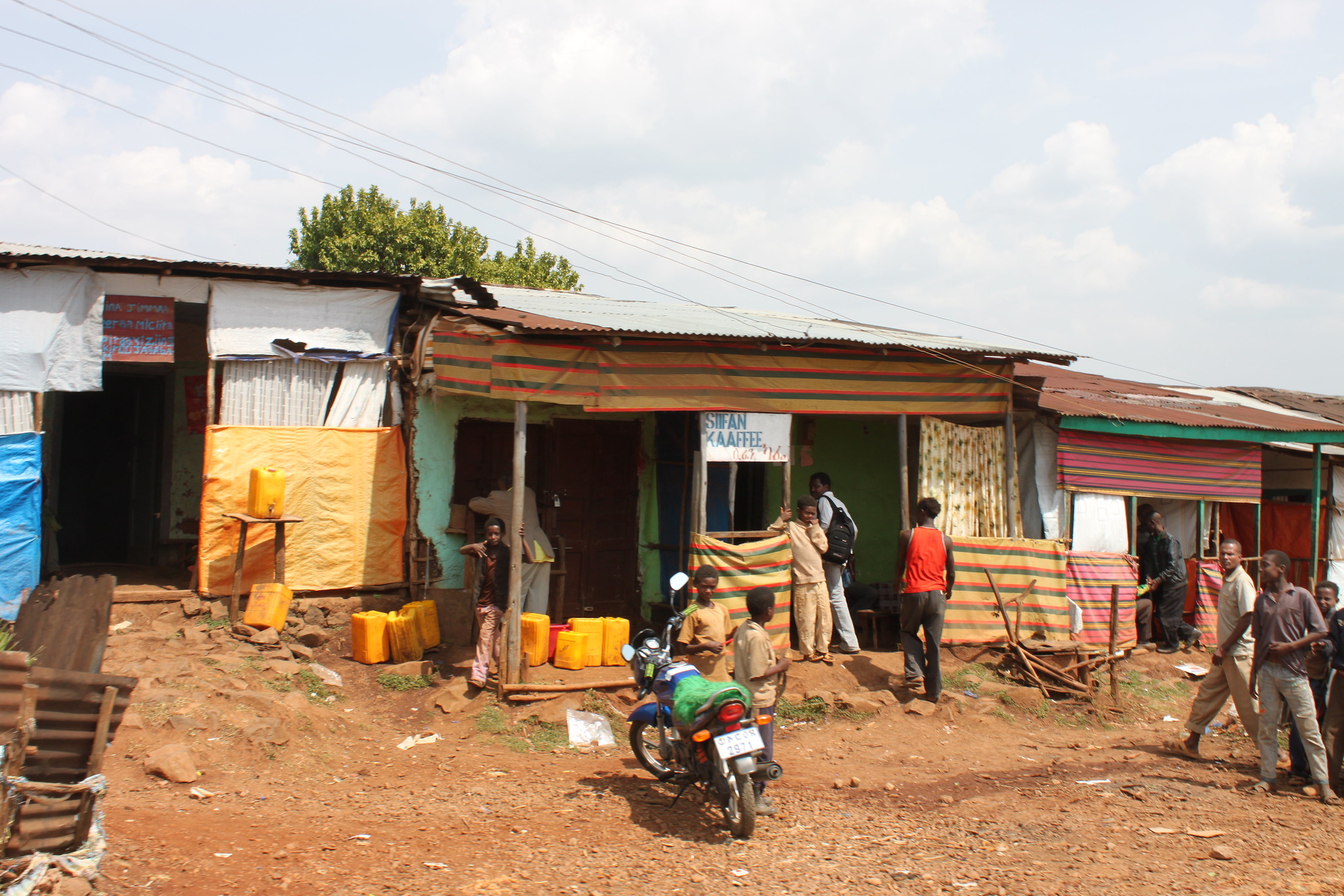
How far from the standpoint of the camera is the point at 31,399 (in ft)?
30.8

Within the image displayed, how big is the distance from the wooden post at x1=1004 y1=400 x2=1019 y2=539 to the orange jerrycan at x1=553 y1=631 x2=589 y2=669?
548 cm

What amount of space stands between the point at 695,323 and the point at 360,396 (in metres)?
3.96

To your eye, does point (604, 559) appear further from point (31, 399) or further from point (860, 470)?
point (31, 399)

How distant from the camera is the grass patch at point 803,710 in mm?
8961

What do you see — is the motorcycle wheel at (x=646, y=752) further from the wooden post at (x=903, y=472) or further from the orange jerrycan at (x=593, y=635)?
the wooden post at (x=903, y=472)

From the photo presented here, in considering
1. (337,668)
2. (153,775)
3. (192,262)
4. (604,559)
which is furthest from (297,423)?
(153,775)

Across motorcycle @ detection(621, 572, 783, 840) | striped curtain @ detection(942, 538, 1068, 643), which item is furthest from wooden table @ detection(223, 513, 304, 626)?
striped curtain @ detection(942, 538, 1068, 643)

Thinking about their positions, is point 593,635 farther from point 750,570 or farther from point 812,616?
point 812,616

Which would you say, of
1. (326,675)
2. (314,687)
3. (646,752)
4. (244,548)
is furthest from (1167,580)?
(244,548)

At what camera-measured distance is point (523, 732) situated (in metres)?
8.10

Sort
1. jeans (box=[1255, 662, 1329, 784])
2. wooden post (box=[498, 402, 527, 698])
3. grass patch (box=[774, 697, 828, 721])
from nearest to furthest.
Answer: jeans (box=[1255, 662, 1329, 784]) < wooden post (box=[498, 402, 527, 698]) < grass patch (box=[774, 697, 828, 721])

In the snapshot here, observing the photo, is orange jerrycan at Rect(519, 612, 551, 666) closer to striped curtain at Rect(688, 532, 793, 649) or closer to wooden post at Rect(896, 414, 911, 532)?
striped curtain at Rect(688, 532, 793, 649)

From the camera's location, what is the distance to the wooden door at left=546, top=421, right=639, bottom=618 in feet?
37.4

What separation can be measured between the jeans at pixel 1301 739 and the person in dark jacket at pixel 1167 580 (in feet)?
14.8
